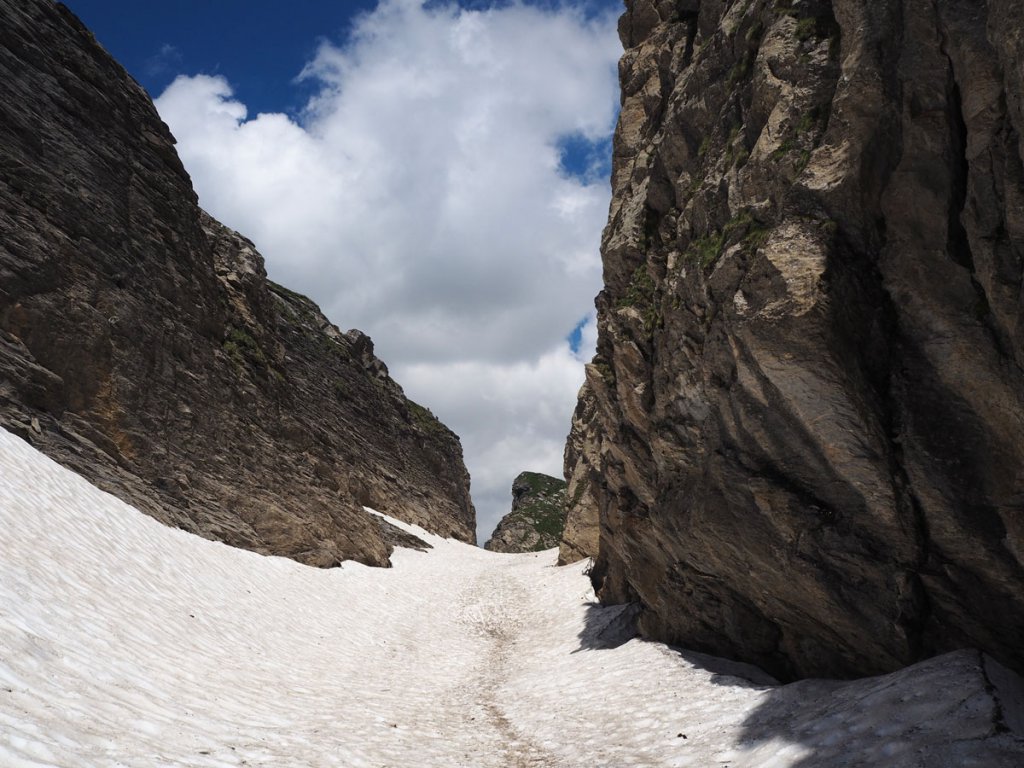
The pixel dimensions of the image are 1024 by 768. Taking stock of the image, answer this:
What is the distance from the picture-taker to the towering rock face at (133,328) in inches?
873

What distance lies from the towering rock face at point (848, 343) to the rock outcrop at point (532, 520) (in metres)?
69.2

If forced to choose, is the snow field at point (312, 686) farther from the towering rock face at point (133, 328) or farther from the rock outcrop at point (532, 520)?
the rock outcrop at point (532, 520)

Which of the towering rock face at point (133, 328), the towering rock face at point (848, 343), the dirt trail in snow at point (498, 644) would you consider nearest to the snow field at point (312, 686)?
the dirt trail in snow at point (498, 644)

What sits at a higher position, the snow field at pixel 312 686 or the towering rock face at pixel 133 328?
the towering rock face at pixel 133 328

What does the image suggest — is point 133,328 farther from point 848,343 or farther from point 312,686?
point 848,343

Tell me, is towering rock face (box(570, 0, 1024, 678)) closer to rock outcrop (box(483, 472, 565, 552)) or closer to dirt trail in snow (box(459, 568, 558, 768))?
dirt trail in snow (box(459, 568, 558, 768))

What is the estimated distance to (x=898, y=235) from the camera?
10484mm

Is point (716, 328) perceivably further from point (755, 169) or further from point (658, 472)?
point (658, 472)

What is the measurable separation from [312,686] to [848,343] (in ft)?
47.5

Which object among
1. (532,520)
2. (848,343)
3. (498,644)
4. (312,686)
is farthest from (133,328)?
(532,520)

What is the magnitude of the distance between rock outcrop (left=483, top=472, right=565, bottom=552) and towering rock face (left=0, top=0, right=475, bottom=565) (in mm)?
52047

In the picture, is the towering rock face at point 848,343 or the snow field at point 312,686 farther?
the towering rock face at point 848,343

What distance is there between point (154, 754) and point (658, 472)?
532 inches

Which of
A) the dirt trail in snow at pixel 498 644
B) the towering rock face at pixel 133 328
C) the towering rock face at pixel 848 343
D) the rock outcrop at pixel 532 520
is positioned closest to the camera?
the towering rock face at pixel 848 343
